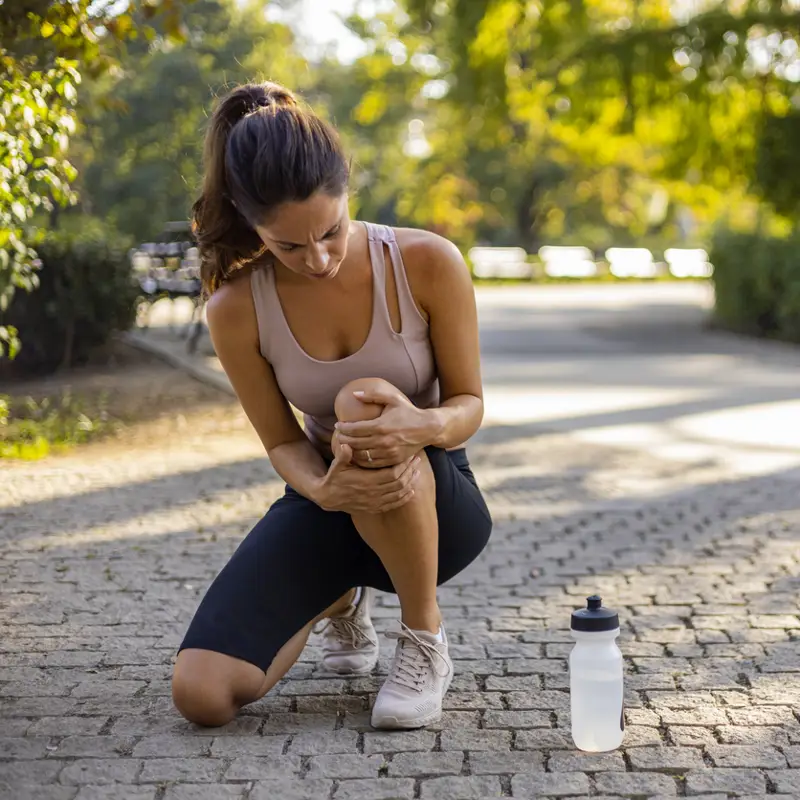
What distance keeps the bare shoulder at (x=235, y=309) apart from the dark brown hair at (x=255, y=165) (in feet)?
0.18

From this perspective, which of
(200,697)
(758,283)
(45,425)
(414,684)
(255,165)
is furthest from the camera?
(758,283)

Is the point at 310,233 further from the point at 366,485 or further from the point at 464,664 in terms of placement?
the point at 464,664

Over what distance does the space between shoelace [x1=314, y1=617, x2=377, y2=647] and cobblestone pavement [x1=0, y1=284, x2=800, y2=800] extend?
0.13 metres

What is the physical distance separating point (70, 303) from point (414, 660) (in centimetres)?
836

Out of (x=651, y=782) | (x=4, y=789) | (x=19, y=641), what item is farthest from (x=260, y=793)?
(x=19, y=641)

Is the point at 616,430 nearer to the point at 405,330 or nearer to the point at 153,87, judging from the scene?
the point at 405,330

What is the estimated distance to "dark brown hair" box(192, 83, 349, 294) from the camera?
3188 mm

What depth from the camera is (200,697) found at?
11.2ft

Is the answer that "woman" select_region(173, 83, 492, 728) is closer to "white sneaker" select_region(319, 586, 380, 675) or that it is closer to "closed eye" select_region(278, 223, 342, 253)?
"closed eye" select_region(278, 223, 342, 253)

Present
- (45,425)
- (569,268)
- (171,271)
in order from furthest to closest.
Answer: (569,268)
(171,271)
(45,425)

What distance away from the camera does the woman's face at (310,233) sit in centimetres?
321

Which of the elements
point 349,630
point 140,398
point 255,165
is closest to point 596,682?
point 349,630

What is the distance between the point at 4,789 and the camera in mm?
3094

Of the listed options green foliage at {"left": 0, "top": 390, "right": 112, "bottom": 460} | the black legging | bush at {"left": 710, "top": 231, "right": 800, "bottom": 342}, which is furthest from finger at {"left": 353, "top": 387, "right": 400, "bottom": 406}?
bush at {"left": 710, "top": 231, "right": 800, "bottom": 342}
